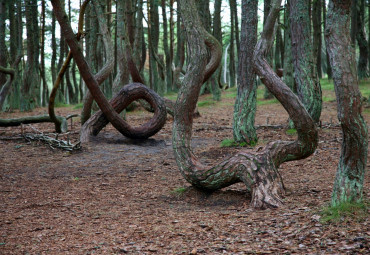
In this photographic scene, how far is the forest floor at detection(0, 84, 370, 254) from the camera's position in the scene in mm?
3893

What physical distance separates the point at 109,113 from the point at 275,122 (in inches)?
219

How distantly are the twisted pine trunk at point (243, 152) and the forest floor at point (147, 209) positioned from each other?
31 cm

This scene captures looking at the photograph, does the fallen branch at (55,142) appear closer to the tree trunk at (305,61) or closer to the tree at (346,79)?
the tree trunk at (305,61)

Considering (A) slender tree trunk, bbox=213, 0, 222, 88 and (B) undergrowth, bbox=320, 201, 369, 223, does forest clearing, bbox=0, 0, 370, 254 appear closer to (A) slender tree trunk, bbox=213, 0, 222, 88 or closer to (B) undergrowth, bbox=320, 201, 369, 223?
(B) undergrowth, bbox=320, 201, 369, 223

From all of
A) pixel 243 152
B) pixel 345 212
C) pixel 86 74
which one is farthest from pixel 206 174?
pixel 86 74

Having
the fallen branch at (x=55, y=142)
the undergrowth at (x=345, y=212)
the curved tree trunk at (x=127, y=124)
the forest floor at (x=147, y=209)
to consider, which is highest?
the curved tree trunk at (x=127, y=124)

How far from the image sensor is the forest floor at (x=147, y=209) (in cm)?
389

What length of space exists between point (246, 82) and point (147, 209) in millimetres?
4602

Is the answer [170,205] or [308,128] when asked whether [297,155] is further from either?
[170,205]

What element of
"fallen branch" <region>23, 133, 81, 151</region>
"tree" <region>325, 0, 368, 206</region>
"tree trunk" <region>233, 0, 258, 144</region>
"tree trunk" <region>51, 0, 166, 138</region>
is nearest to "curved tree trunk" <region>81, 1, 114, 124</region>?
"tree trunk" <region>51, 0, 166, 138</region>

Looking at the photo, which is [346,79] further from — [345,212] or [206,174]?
[206,174]

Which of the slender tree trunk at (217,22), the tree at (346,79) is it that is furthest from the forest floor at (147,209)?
the slender tree trunk at (217,22)

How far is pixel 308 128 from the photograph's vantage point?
17.6 feet

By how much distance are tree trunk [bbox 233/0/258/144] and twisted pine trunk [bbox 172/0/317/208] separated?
328cm
